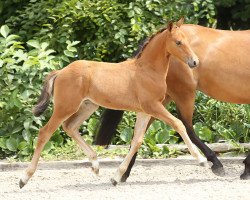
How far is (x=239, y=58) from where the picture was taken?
9719 millimetres

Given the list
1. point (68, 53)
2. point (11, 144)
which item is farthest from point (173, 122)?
point (68, 53)

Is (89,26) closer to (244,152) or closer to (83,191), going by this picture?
(244,152)

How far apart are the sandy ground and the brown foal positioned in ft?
1.08

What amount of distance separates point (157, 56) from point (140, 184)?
53.1 inches

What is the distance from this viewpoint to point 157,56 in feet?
29.3

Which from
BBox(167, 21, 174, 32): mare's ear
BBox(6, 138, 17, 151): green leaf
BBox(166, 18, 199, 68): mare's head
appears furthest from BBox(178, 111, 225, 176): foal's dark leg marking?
BBox(6, 138, 17, 151): green leaf

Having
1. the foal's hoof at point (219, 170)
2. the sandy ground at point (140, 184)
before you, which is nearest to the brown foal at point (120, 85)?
the sandy ground at point (140, 184)

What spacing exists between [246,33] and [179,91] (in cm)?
104

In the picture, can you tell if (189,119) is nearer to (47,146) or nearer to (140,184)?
(140,184)

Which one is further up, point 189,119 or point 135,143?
point 135,143

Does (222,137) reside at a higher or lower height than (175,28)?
lower

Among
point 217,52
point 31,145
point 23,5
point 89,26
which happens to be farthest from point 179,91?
point 23,5

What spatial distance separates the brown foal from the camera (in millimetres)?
8758

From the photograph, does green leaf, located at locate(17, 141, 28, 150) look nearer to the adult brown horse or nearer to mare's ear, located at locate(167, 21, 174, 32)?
the adult brown horse
